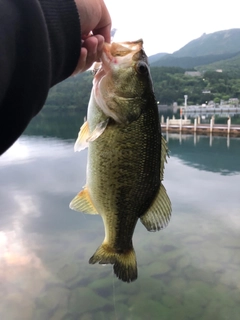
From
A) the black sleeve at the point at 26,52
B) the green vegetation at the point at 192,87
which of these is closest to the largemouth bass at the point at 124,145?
the black sleeve at the point at 26,52

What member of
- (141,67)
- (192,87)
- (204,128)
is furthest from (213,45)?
(141,67)

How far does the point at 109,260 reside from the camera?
1675 mm

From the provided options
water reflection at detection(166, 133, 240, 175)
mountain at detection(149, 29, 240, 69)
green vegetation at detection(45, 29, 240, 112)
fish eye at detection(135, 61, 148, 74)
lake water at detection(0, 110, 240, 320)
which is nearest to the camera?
fish eye at detection(135, 61, 148, 74)

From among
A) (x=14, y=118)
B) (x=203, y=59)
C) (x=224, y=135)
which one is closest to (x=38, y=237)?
(x=14, y=118)

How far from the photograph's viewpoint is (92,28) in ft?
4.31

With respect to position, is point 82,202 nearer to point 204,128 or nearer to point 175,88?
point 204,128

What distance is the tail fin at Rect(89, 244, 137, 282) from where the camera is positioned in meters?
1.68

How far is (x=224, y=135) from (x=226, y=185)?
40.3 feet

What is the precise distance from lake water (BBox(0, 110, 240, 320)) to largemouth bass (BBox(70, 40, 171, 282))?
4.70 m

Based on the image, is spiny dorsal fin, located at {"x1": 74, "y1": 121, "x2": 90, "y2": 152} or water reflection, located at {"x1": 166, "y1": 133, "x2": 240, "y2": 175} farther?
water reflection, located at {"x1": 166, "y1": 133, "x2": 240, "y2": 175}

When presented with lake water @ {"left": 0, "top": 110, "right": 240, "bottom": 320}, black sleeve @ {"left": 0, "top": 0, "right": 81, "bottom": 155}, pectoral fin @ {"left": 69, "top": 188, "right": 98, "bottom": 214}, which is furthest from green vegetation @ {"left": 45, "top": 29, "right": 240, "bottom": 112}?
black sleeve @ {"left": 0, "top": 0, "right": 81, "bottom": 155}

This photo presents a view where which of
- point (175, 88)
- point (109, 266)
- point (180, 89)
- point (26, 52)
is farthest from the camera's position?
point (180, 89)

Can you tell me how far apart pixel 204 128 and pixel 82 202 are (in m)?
26.1

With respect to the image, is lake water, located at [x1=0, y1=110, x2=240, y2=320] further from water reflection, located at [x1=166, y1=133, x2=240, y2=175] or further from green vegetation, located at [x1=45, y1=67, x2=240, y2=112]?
green vegetation, located at [x1=45, y1=67, x2=240, y2=112]
